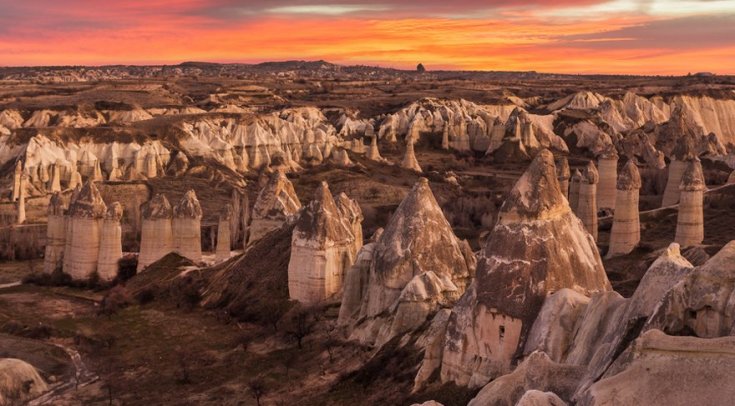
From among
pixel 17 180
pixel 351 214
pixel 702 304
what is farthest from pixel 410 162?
pixel 702 304

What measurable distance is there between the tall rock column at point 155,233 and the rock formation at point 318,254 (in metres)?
12.5

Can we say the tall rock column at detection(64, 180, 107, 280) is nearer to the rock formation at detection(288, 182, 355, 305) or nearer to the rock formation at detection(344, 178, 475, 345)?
the rock formation at detection(288, 182, 355, 305)

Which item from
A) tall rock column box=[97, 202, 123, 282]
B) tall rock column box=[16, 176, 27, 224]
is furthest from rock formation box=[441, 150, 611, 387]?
tall rock column box=[16, 176, 27, 224]

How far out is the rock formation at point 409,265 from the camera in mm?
28391

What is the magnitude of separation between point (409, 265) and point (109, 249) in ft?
70.8

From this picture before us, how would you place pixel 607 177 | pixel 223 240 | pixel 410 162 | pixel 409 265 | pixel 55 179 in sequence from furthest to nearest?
pixel 410 162
pixel 55 179
pixel 607 177
pixel 223 240
pixel 409 265

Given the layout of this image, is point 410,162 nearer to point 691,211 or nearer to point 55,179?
point 55,179

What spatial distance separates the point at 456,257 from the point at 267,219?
1733 cm

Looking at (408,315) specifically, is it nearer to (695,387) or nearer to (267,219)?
(695,387)

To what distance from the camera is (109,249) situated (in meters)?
46.7

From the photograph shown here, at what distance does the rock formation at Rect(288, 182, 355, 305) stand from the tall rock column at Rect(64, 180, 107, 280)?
14.3 m

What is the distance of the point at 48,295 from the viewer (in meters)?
44.8

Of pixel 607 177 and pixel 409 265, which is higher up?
pixel 607 177

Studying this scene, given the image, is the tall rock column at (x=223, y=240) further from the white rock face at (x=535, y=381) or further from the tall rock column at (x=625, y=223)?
the white rock face at (x=535, y=381)
